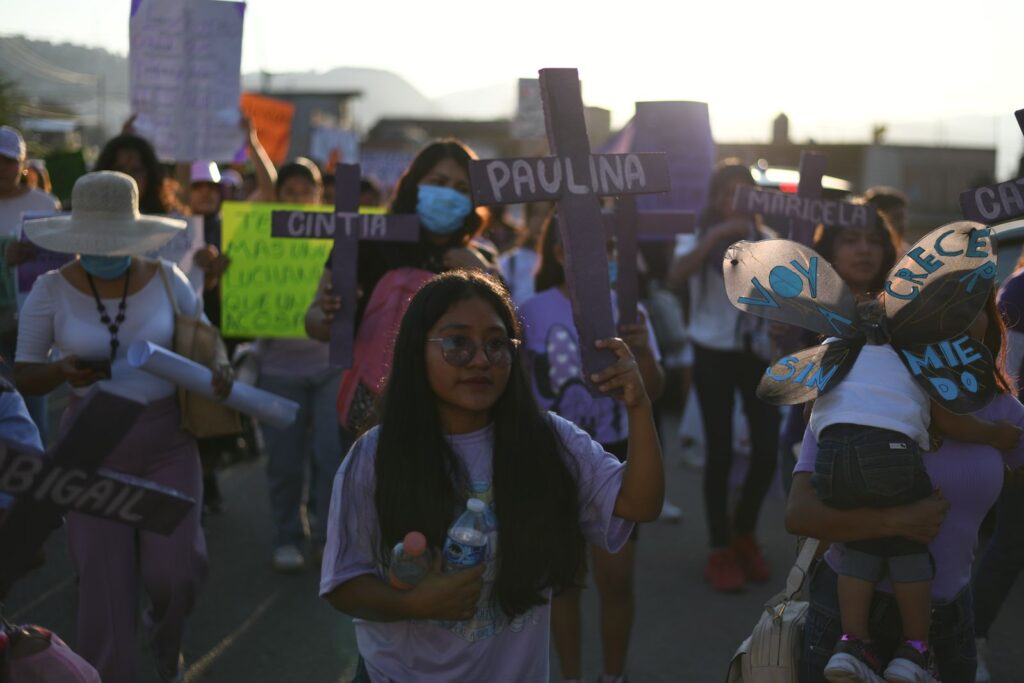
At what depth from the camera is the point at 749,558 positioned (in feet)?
21.5

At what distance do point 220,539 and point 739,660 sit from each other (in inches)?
184

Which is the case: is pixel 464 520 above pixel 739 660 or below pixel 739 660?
above

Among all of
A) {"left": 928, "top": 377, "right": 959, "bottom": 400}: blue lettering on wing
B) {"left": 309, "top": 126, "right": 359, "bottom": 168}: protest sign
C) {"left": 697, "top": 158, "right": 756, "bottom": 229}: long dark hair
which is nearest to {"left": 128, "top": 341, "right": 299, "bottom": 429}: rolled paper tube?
{"left": 928, "top": 377, "right": 959, "bottom": 400}: blue lettering on wing

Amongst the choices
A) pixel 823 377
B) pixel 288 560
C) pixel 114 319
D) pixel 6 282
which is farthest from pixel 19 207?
pixel 823 377

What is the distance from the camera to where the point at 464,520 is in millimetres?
2660

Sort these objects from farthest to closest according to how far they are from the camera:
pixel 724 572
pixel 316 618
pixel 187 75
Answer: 1. pixel 187 75
2. pixel 724 572
3. pixel 316 618

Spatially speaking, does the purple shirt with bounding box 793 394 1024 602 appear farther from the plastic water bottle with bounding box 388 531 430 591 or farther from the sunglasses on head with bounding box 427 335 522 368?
the plastic water bottle with bounding box 388 531 430 591

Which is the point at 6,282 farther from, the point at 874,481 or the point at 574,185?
the point at 874,481

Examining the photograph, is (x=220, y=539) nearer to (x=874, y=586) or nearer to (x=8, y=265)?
(x=8, y=265)

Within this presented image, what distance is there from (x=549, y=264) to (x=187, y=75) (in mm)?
3454

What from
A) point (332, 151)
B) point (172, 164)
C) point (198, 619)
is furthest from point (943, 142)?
point (198, 619)

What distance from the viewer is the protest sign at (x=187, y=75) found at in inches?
288

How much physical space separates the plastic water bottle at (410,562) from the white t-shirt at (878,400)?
1.03 meters

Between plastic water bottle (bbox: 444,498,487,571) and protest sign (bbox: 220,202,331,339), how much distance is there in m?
4.38
